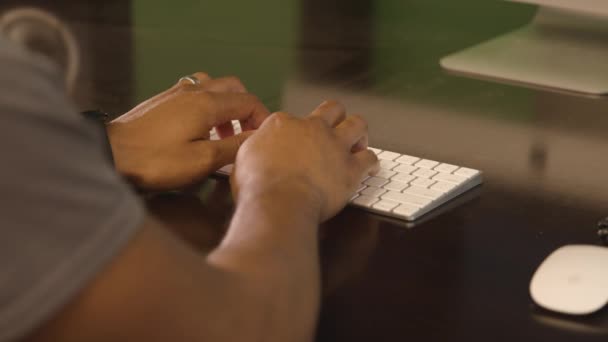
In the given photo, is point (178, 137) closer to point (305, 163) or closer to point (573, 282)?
point (305, 163)

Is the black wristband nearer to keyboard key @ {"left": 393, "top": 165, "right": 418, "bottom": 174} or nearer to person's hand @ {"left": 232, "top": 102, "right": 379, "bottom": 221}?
person's hand @ {"left": 232, "top": 102, "right": 379, "bottom": 221}

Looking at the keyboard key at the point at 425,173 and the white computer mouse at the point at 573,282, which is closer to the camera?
the white computer mouse at the point at 573,282

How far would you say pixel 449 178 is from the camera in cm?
110

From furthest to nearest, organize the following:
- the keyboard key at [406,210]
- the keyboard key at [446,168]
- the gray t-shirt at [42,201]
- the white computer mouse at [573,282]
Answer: the keyboard key at [446,168]
the keyboard key at [406,210]
the white computer mouse at [573,282]
the gray t-shirt at [42,201]

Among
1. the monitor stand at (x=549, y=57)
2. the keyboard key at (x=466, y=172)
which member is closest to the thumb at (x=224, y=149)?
the keyboard key at (x=466, y=172)

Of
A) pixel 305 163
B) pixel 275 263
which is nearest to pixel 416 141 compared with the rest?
pixel 305 163

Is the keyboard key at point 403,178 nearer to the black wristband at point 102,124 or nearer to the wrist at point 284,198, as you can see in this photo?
the wrist at point 284,198

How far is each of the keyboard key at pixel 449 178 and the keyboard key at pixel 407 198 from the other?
0.18 ft

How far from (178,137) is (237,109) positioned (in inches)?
3.1

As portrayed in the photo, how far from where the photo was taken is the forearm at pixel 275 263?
713mm

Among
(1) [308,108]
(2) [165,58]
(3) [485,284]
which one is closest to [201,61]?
(2) [165,58]

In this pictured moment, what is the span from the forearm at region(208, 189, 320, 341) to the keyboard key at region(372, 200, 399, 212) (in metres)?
0.19

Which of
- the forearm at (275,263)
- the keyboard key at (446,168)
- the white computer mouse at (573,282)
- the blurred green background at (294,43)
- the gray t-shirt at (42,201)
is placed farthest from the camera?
the blurred green background at (294,43)

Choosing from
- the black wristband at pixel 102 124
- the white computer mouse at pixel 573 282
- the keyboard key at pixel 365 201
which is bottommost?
the keyboard key at pixel 365 201
